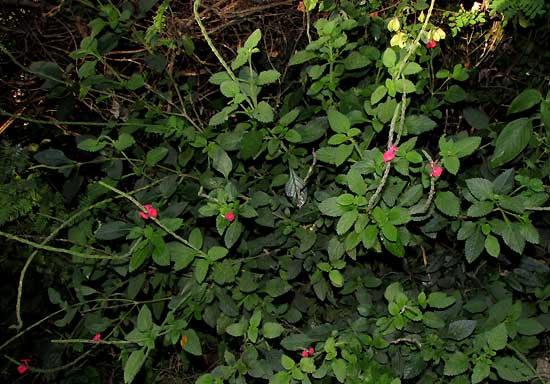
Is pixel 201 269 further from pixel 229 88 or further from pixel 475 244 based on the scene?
pixel 475 244

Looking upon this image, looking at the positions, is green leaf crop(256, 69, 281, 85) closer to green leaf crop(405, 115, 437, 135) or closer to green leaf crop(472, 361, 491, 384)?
green leaf crop(405, 115, 437, 135)

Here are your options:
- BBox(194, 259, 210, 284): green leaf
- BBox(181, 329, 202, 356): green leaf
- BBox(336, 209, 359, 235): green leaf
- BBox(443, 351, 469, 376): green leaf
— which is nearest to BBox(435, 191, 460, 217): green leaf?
BBox(336, 209, 359, 235): green leaf

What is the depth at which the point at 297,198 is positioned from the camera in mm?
A: 1497

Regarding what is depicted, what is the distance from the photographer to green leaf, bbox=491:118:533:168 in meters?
1.28

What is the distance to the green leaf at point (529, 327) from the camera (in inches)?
56.8

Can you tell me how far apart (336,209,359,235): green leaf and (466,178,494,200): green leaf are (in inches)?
11.0

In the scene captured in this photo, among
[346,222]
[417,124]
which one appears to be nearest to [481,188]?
[417,124]

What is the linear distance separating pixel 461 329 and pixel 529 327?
8.9 inches

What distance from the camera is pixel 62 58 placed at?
6.72 ft

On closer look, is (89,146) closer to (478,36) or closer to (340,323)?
(340,323)

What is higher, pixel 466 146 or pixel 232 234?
pixel 466 146

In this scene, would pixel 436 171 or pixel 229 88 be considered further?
pixel 229 88

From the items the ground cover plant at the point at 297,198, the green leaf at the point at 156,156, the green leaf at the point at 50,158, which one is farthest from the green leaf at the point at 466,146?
the green leaf at the point at 50,158

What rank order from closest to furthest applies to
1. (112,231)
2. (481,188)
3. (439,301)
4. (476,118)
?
(481,188), (439,301), (112,231), (476,118)
